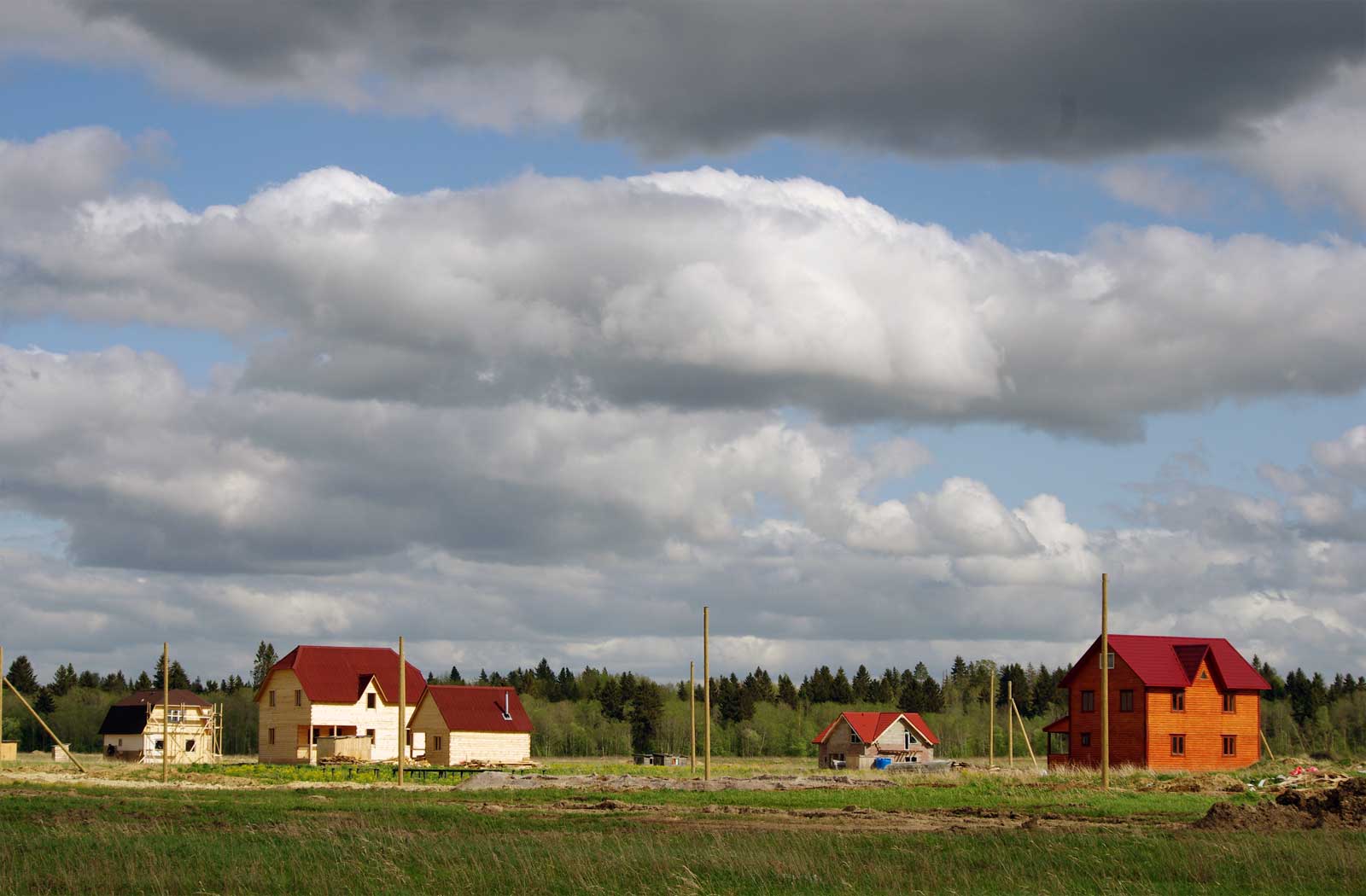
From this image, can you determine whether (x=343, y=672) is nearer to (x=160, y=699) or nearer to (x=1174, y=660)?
(x=160, y=699)

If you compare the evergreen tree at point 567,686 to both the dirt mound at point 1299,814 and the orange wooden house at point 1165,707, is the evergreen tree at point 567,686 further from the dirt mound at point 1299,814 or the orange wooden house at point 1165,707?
the dirt mound at point 1299,814

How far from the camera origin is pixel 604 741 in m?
141

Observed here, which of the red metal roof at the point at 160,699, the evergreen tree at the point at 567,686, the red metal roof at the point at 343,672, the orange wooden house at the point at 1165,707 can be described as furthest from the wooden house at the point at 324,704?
the evergreen tree at the point at 567,686

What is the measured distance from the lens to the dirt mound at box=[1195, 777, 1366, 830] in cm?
3148

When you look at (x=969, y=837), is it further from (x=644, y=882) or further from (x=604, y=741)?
(x=604, y=741)

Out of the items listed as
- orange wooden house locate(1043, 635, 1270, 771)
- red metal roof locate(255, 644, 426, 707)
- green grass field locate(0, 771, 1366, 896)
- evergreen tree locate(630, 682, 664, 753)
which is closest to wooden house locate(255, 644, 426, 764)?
red metal roof locate(255, 644, 426, 707)

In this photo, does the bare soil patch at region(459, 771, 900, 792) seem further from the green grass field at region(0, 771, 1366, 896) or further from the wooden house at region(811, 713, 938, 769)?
the wooden house at region(811, 713, 938, 769)

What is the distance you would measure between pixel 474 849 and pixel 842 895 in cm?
740

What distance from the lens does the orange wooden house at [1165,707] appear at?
230ft

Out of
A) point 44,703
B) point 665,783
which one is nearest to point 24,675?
point 44,703

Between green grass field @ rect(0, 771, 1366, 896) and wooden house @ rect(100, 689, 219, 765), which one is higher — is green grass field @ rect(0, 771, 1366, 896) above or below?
above

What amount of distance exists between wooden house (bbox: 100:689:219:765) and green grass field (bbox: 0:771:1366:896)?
45088mm

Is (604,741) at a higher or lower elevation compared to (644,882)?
lower

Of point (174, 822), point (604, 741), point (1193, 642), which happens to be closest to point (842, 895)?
point (174, 822)
